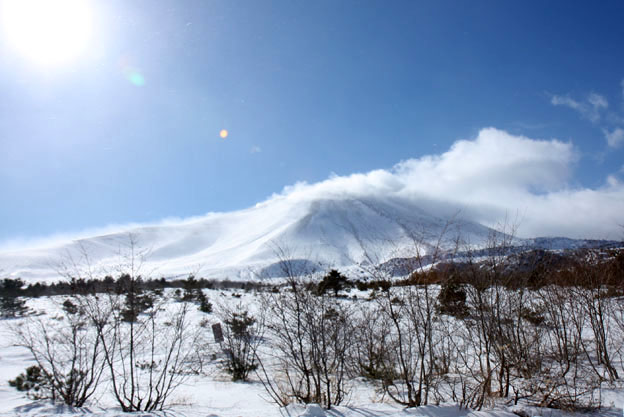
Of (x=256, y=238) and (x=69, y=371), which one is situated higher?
(x=256, y=238)

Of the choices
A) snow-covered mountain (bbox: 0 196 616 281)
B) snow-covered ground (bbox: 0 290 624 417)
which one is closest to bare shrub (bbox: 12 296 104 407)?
snow-covered ground (bbox: 0 290 624 417)

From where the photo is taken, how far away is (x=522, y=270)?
6.83m

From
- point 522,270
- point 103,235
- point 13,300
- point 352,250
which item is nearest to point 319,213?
point 352,250

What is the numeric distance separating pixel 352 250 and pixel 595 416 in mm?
85345

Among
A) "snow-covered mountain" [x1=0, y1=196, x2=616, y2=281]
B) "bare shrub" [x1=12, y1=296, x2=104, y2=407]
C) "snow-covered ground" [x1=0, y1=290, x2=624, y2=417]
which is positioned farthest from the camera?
"snow-covered mountain" [x1=0, y1=196, x2=616, y2=281]

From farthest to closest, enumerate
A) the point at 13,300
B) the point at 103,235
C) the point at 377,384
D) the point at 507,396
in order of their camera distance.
Result: the point at 103,235
the point at 13,300
the point at 377,384
the point at 507,396

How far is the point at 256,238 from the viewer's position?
4382 inches

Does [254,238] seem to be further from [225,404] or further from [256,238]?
[225,404]

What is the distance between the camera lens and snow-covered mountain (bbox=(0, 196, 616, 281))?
75000 mm

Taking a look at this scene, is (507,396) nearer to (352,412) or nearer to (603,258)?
(352,412)

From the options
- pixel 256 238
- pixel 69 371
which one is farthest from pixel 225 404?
pixel 256 238

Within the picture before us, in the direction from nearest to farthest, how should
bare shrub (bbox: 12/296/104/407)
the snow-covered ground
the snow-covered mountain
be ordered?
the snow-covered ground < bare shrub (bbox: 12/296/104/407) < the snow-covered mountain

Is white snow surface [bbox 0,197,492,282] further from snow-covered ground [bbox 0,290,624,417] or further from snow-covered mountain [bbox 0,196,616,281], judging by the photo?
snow-covered ground [bbox 0,290,624,417]

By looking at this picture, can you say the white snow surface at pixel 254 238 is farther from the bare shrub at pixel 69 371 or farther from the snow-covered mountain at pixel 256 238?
the bare shrub at pixel 69 371
